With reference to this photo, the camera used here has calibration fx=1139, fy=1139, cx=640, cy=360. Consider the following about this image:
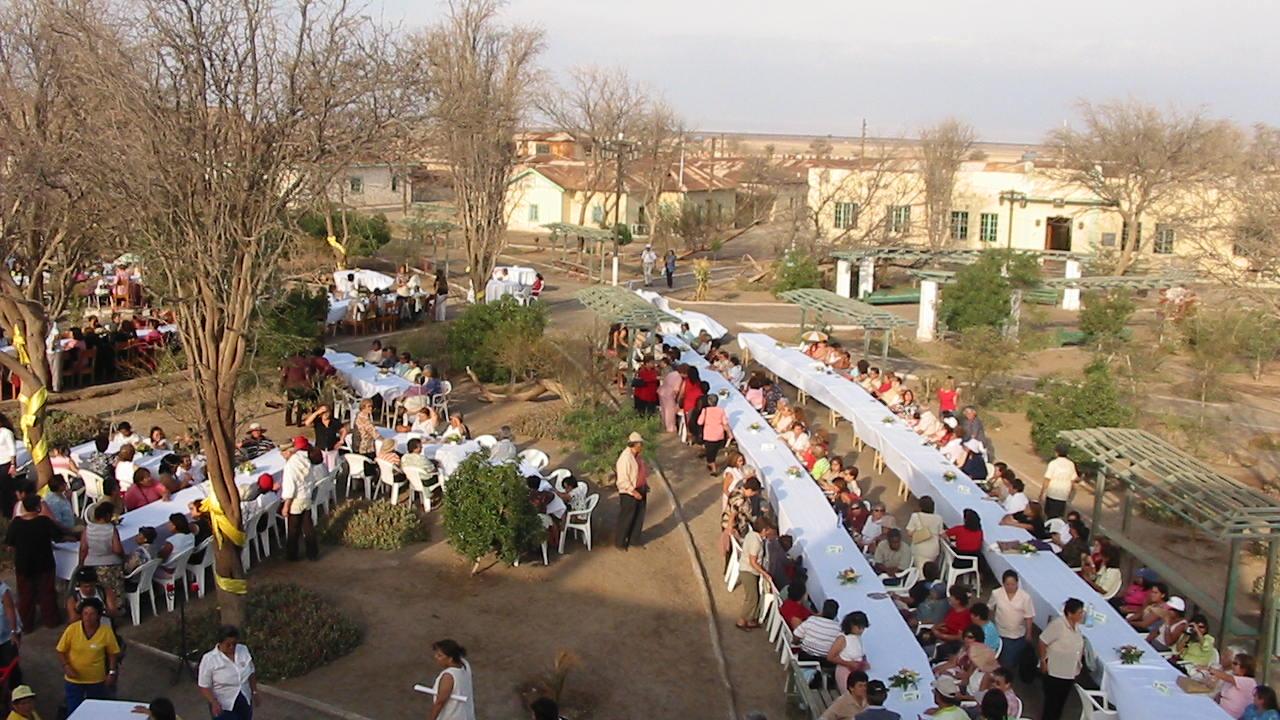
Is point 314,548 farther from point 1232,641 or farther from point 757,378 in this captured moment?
point 1232,641

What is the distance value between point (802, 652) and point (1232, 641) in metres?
4.22

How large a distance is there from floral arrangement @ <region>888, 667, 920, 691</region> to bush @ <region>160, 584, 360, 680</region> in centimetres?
439

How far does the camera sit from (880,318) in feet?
60.7

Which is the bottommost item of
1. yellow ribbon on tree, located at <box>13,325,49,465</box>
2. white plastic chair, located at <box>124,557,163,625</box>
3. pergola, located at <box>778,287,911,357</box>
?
white plastic chair, located at <box>124,557,163,625</box>

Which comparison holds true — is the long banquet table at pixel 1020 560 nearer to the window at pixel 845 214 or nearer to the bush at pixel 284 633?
the bush at pixel 284 633

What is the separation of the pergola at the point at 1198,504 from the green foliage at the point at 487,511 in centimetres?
590

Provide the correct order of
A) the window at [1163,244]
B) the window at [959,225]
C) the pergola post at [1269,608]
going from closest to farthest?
the pergola post at [1269,608], the window at [1163,244], the window at [959,225]

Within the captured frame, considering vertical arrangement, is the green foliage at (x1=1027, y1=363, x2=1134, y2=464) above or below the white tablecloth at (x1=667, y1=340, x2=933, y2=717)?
above

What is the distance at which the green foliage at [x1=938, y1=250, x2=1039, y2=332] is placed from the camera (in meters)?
24.2

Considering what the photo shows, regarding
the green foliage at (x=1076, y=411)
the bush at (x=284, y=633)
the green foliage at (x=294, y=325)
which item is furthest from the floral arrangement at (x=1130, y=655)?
the green foliage at (x=294, y=325)

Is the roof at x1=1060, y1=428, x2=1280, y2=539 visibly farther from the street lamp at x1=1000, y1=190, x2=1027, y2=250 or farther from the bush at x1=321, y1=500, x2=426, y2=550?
the street lamp at x1=1000, y1=190, x2=1027, y2=250

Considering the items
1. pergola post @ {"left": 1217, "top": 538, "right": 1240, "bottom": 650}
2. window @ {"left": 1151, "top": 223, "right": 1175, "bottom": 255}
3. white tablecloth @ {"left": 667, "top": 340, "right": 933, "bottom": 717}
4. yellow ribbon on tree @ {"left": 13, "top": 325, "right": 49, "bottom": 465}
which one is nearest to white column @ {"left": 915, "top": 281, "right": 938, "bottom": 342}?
white tablecloth @ {"left": 667, "top": 340, "right": 933, "bottom": 717}

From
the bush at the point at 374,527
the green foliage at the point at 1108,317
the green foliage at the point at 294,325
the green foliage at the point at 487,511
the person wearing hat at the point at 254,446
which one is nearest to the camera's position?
the green foliage at the point at 487,511

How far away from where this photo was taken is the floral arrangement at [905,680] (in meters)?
7.82
